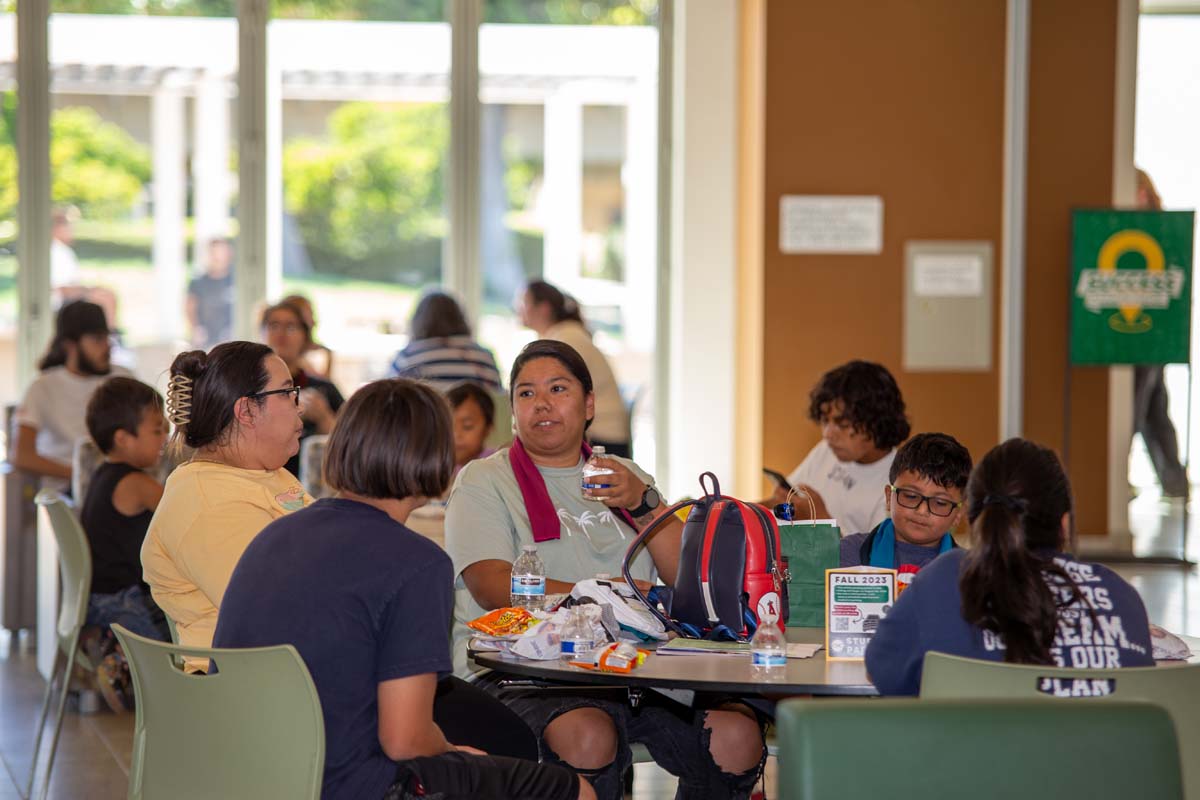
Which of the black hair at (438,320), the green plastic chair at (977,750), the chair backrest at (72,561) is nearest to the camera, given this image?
the green plastic chair at (977,750)

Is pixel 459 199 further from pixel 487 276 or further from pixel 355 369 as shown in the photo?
pixel 355 369

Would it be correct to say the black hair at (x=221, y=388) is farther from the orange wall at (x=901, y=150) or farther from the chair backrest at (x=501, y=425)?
the orange wall at (x=901, y=150)

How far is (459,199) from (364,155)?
0.63 metres

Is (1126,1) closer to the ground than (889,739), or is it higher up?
higher up

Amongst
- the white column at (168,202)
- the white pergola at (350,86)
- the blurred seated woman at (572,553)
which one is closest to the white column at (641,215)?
the white pergola at (350,86)

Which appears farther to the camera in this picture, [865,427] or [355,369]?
[355,369]

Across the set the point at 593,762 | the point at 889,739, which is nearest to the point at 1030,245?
the point at 593,762

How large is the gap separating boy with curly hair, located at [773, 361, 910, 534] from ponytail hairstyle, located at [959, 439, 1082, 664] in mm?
1784

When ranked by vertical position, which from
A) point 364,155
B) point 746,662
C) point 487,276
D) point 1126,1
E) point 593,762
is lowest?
point 593,762

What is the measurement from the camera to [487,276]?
8672 millimetres

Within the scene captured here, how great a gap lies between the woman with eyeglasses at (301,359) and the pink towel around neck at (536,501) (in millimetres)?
2511

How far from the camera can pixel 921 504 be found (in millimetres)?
3146

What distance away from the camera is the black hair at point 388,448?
92.5 inches

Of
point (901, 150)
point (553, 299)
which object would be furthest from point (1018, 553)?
point (901, 150)
